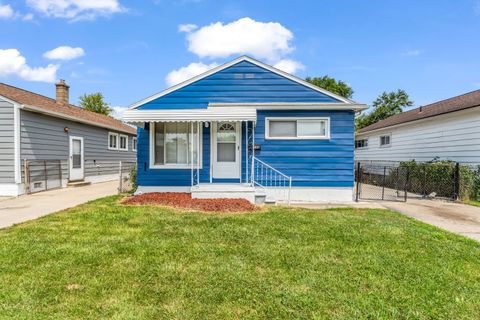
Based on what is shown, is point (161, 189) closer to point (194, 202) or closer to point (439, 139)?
point (194, 202)

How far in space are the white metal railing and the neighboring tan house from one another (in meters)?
7.32

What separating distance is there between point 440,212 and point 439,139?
6215mm

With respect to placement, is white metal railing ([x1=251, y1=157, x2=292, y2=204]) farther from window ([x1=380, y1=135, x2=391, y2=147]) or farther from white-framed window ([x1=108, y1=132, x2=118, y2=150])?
white-framed window ([x1=108, y1=132, x2=118, y2=150])

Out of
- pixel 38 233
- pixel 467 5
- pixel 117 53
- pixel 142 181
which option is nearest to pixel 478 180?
pixel 467 5

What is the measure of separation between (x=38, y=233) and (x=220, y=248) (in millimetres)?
3532

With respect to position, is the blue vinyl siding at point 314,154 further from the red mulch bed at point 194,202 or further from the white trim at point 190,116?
the red mulch bed at point 194,202

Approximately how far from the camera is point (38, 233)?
17.9ft

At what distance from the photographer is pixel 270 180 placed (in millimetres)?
10109

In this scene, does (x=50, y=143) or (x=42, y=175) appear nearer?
(x=42, y=175)

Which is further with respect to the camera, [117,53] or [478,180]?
[117,53]

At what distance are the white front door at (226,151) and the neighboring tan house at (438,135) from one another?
29.0 feet

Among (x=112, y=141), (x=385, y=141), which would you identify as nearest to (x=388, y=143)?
(x=385, y=141)

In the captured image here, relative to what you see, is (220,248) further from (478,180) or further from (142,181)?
(478,180)

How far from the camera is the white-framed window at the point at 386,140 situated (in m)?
17.6
